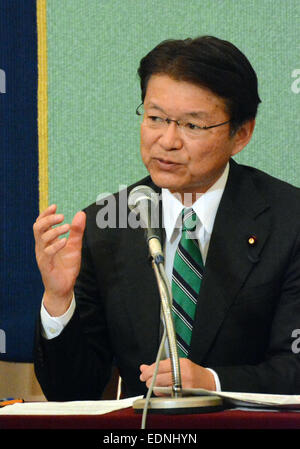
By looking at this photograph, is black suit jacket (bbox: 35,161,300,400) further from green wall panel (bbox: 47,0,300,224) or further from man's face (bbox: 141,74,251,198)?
green wall panel (bbox: 47,0,300,224)

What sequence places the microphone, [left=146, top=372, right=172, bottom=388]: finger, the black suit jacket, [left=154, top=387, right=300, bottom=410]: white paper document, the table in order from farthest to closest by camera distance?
the black suit jacket, [left=146, top=372, right=172, bottom=388]: finger, the microphone, [left=154, top=387, right=300, bottom=410]: white paper document, the table

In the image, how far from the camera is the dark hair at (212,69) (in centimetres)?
164

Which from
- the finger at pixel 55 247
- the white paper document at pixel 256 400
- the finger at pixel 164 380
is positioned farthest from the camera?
the finger at pixel 55 247

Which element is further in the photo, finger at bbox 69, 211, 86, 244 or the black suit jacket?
the black suit jacket

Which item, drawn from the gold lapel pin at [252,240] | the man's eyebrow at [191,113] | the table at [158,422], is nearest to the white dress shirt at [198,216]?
the gold lapel pin at [252,240]

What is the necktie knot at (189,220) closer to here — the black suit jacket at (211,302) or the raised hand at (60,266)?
the black suit jacket at (211,302)

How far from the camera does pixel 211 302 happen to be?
64.3 inches

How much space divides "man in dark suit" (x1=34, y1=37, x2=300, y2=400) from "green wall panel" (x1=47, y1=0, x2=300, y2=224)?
1.03ft

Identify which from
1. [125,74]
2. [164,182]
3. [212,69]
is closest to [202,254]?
[164,182]

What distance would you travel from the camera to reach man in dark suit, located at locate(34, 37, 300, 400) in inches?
63.4

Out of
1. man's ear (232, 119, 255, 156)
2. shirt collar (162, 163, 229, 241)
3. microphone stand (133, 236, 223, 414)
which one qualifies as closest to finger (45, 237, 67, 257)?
microphone stand (133, 236, 223, 414)

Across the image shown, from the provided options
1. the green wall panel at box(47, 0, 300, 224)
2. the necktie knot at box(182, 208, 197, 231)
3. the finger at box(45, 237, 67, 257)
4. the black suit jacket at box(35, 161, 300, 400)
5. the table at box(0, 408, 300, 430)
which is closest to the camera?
the table at box(0, 408, 300, 430)

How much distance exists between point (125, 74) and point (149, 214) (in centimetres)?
99
